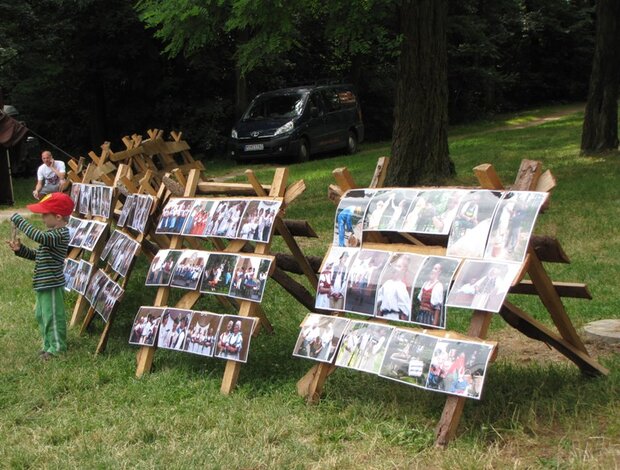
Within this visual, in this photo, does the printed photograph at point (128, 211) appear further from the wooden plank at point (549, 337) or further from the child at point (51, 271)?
the wooden plank at point (549, 337)

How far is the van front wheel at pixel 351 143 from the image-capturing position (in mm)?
26453

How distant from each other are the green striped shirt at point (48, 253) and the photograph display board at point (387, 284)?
2670 millimetres

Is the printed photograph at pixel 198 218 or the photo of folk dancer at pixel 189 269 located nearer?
the photo of folk dancer at pixel 189 269

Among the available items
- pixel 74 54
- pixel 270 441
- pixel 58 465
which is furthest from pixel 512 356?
pixel 74 54

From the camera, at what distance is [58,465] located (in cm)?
470

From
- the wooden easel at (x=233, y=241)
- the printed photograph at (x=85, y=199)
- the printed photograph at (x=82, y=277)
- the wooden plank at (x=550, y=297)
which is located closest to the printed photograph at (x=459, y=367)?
the wooden plank at (x=550, y=297)

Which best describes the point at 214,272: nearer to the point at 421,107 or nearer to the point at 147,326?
the point at 147,326

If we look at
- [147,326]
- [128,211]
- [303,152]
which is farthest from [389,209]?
[303,152]

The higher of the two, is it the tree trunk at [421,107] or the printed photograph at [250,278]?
the printed photograph at [250,278]

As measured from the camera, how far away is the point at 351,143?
26594 millimetres

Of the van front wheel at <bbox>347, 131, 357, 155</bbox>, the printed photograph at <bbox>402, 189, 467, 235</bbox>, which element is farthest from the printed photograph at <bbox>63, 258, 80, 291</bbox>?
the van front wheel at <bbox>347, 131, 357, 155</bbox>

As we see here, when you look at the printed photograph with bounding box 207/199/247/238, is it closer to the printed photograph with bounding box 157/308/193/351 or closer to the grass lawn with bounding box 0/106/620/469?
the printed photograph with bounding box 157/308/193/351

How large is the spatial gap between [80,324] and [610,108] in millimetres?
12324

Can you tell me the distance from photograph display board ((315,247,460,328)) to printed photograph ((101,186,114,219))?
336 cm
